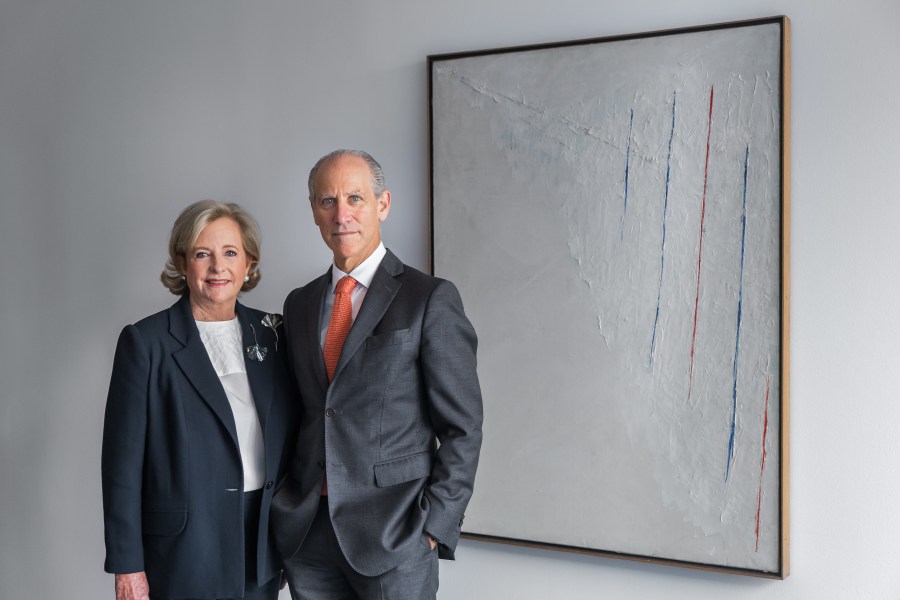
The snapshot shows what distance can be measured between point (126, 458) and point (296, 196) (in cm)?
110

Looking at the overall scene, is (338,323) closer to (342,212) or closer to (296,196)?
(342,212)

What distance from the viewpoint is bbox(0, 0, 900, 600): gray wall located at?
213 centimetres

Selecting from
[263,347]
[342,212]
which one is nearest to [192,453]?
[263,347]

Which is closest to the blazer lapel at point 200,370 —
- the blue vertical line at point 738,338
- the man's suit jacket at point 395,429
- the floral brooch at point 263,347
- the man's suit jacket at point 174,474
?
the man's suit jacket at point 174,474

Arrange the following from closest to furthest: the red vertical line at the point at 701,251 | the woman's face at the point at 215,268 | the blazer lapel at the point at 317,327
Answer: the blazer lapel at the point at 317,327, the woman's face at the point at 215,268, the red vertical line at the point at 701,251

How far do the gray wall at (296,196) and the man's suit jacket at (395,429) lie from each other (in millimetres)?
713

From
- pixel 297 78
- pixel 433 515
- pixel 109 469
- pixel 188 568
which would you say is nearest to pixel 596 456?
pixel 433 515

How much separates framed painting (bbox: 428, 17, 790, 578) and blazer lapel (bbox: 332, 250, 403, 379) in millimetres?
564

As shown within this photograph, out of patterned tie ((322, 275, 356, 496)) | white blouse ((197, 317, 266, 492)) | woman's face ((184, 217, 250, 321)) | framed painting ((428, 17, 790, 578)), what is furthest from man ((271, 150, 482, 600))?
framed painting ((428, 17, 790, 578))

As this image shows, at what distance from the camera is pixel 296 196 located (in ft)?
9.35

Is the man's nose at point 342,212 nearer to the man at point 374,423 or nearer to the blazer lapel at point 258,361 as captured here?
the man at point 374,423

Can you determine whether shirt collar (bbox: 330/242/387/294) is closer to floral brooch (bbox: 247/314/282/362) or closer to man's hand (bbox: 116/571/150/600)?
floral brooch (bbox: 247/314/282/362)

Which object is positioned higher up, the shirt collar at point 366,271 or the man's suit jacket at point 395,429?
the shirt collar at point 366,271

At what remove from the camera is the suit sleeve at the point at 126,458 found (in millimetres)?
1994
